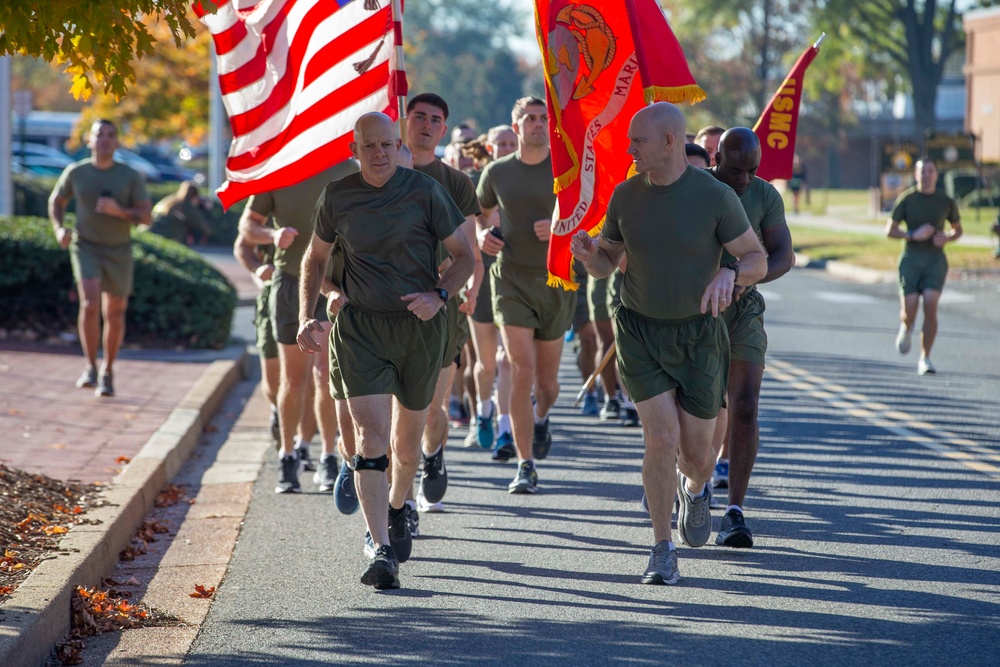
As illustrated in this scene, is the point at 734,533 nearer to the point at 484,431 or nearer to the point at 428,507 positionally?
the point at 428,507

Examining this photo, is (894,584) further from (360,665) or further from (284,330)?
(284,330)

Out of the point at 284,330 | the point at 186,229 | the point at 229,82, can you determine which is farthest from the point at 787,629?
the point at 186,229

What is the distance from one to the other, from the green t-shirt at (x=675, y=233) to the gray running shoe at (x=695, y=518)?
1.00 metres

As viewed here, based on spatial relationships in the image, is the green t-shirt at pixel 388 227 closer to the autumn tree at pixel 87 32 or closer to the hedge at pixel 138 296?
the autumn tree at pixel 87 32

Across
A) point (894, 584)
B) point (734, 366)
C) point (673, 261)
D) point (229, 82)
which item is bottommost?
point (894, 584)

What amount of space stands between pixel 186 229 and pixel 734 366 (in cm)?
1782

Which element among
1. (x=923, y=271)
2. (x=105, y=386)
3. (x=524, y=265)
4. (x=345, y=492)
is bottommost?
(x=105, y=386)

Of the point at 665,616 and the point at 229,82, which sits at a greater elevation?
the point at 229,82

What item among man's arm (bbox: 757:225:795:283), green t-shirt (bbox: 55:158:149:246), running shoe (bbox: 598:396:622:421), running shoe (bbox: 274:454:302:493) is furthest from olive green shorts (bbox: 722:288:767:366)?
green t-shirt (bbox: 55:158:149:246)

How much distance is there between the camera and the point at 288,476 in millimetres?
8648

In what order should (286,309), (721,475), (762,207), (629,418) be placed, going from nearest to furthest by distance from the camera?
1. (762,207)
2. (286,309)
3. (721,475)
4. (629,418)

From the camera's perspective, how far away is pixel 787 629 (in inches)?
224

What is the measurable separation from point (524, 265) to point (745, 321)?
1.75m

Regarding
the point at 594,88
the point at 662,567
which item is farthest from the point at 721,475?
the point at 594,88
